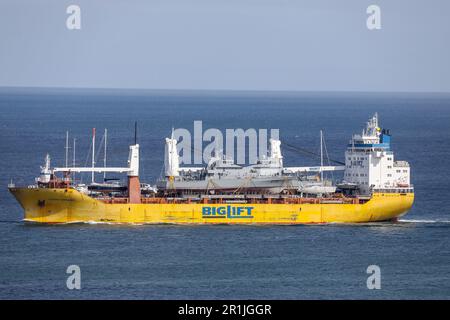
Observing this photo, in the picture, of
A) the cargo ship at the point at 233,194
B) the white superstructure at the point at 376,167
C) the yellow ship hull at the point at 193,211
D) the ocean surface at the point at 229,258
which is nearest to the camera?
the ocean surface at the point at 229,258

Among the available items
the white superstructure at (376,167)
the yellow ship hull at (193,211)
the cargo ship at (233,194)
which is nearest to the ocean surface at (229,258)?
the yellow ship hull at (193,211)

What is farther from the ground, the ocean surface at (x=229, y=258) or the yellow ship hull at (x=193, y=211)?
the yellow ship hull at (x=193, y=211)

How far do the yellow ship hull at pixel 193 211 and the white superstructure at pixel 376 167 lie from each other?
1.39m

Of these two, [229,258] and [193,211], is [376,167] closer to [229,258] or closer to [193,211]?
[193,211]

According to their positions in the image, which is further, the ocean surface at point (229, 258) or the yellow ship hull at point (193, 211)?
the yellow ship hull at point (193, 211)

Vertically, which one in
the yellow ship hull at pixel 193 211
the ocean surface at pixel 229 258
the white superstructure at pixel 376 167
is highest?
the white superstructure at pixel 376 167

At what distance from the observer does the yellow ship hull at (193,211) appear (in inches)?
2995

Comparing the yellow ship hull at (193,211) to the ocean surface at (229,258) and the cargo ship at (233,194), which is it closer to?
the cargo ship at (233,194)

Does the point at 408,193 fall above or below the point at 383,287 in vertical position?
above

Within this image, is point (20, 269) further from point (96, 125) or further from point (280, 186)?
point (96, 125)

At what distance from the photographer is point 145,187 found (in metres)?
79.5
